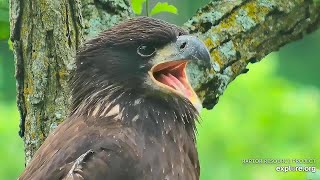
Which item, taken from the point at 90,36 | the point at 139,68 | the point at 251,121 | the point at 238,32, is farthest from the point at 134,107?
the point at 251,121

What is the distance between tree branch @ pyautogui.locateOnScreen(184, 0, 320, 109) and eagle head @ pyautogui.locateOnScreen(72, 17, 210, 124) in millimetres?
192

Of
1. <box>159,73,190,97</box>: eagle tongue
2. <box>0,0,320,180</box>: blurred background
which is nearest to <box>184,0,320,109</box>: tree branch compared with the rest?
<box>159,73,190,97</box>: eagle tongue

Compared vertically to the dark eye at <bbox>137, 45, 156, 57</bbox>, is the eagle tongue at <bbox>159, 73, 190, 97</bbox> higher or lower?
lower

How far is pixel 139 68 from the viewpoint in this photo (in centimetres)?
245

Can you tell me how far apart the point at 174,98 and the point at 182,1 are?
4.56ft

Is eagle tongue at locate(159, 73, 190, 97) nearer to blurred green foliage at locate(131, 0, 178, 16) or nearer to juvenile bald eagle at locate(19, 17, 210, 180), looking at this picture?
juvenile bald eagle at locate(19, 17, 210, 180)

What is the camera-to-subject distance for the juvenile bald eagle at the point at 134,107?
91.7 inches

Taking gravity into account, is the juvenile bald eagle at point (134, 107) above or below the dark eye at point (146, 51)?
below

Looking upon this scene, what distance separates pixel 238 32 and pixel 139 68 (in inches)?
16.5

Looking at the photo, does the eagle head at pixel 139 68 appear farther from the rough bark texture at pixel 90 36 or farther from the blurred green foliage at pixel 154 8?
the blurred green foliage at pixel 154 8

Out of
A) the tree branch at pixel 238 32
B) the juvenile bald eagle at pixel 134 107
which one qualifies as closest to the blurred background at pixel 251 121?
the tree branch at pixel 238 32

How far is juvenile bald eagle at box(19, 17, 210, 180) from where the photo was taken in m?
2.33

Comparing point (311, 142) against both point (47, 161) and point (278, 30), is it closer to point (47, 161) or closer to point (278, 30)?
point (278, 30)

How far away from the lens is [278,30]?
2857mm
